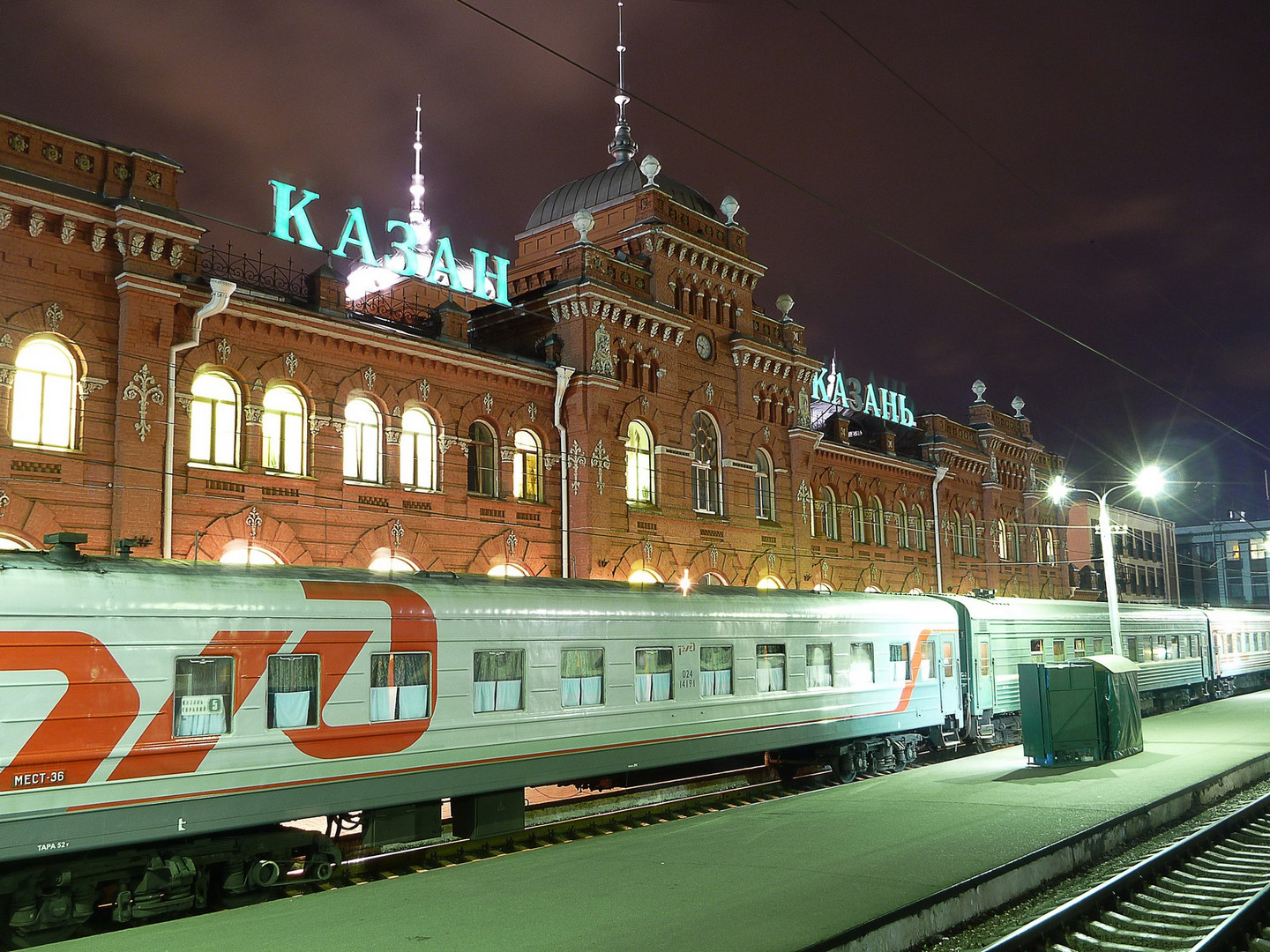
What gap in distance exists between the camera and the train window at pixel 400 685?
12773 mm

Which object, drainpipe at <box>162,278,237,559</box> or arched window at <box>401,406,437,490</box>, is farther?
arched window at <box>401,406,437,490</box>

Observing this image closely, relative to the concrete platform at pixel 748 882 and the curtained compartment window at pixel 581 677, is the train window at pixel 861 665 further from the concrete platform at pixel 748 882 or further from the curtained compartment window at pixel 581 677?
the curtained compartment window at pixel 581 677

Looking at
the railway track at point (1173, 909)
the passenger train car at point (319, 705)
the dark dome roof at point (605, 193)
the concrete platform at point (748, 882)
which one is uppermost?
the dark dome roof at point (605, 193)

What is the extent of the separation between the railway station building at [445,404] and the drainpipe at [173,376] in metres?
0.05

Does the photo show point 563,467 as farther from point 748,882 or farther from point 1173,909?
point 1173,909

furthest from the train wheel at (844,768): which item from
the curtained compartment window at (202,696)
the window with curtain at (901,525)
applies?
the window with curtain at (901,525)

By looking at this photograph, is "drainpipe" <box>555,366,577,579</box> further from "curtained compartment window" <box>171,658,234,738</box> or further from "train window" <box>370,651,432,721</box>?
"curtained compartment window" <box>171,658,234,738</box>

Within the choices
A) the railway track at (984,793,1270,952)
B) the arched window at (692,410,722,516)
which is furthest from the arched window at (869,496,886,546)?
the railway track at (984,793,1270,952)

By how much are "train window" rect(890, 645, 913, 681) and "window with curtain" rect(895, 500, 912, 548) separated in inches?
796

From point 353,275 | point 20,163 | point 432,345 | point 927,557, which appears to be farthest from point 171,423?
point 927,557

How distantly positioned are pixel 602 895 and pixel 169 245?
15.1 meters

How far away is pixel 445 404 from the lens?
25359 mm

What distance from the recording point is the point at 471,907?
10086 millimetres

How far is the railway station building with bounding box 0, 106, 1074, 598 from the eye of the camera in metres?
19.0
